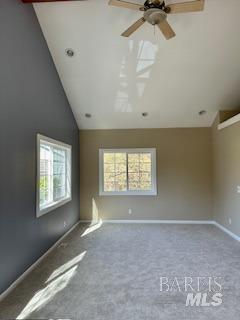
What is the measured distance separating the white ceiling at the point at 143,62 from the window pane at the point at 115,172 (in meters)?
1.11

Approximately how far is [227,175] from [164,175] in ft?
5.35

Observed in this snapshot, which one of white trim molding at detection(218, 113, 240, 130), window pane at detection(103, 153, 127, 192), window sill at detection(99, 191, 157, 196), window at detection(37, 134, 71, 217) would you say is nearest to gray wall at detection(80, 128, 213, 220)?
window sill at detection(99, 191, 157, 196)

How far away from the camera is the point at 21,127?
10.2 ft

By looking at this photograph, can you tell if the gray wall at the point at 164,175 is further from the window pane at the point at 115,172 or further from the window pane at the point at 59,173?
the window pane at the point at 59,173

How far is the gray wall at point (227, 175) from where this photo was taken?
4.71 metres

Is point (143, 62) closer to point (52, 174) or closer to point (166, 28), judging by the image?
point (166, 28)

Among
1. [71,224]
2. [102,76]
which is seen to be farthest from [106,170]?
[102,76]

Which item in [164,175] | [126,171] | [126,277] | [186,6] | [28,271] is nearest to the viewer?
[186,6]

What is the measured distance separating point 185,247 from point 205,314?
200cm

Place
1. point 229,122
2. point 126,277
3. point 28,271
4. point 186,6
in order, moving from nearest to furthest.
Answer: point 186,6 < point 126,277 < point 28,271 < point 229,122

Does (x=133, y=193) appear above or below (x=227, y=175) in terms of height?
below

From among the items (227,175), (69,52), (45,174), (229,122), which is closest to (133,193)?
(227,175)

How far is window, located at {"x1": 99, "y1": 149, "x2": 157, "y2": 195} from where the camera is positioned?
20.7 feet

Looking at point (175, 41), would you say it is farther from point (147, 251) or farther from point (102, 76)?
point (147, 251)
